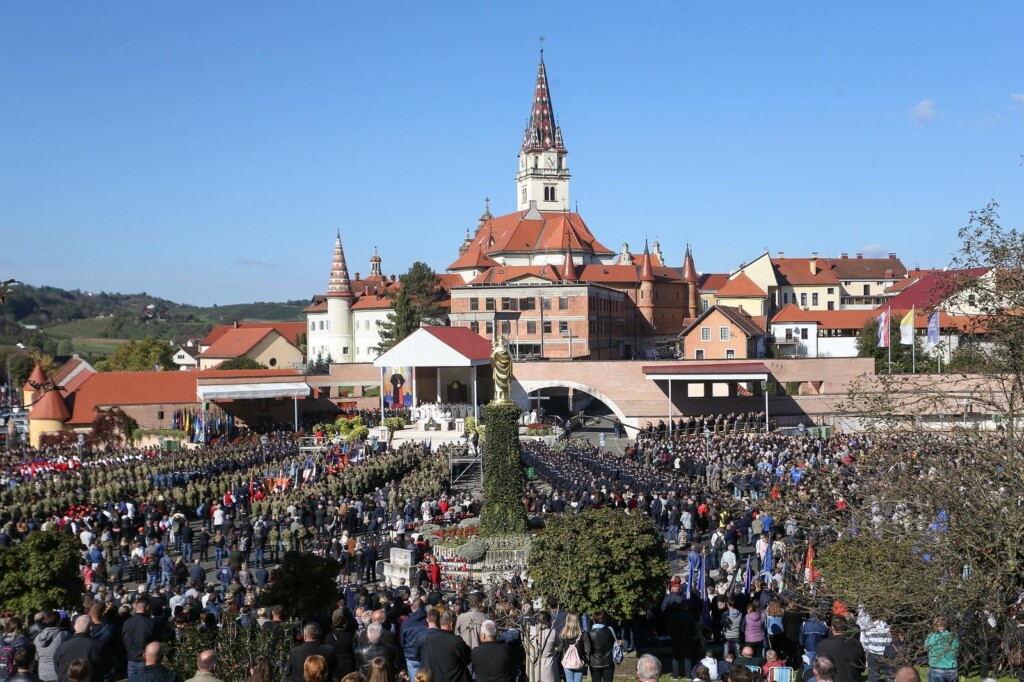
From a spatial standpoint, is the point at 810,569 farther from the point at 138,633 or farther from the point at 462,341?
the point at 462,341

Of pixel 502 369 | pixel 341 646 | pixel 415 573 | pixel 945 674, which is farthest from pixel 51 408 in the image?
pixel 945 674

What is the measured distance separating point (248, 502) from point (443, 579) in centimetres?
948

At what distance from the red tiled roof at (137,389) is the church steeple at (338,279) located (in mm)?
33958

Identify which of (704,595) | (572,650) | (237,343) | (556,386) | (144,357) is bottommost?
(704,595)

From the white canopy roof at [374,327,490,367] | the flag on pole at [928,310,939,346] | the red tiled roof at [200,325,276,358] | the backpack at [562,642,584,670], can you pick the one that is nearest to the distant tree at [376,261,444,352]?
the red tiled roof at [200,325,276,358]

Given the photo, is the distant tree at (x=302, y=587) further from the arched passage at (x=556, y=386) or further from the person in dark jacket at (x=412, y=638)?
the arched passage at (x=556, y=386)

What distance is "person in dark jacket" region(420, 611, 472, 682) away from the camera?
8992 mm

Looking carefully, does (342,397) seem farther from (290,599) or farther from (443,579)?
(290,599)

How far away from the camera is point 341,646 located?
9586 mm

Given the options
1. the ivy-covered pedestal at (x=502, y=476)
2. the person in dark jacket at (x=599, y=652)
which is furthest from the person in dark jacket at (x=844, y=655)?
the ivy-covered pedestal at (x=502, y=476)

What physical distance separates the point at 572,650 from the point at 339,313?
77.0 metres

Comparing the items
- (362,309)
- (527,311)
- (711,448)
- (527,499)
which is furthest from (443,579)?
(362,309)

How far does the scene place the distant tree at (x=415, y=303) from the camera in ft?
246

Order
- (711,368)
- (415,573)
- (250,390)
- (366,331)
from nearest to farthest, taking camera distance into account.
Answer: (415,573) < (711,368) < (250,390) < (366,331)
